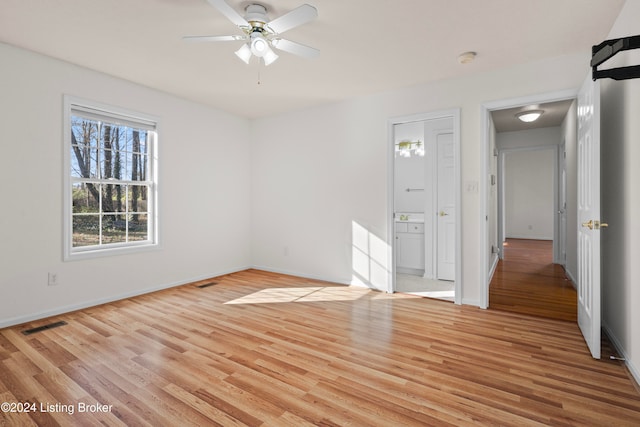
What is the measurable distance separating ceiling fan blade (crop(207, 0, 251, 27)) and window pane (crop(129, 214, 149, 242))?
2.99 m

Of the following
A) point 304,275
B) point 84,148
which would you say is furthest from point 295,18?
point 304,275

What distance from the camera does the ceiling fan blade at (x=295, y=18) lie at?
210 cm

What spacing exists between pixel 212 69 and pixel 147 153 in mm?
1562

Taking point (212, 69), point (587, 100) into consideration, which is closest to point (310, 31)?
point (212, 69)

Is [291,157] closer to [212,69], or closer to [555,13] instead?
[212,69]

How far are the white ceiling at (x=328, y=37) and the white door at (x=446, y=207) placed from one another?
117 centimetres

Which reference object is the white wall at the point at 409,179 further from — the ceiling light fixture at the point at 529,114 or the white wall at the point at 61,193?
the white wall at the point at 61,193

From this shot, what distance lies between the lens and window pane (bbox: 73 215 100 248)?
12.0ft

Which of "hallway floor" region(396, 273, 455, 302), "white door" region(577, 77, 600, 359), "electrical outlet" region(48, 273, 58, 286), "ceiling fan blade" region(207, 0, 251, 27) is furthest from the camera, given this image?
"hallway floor" region(396, 273, 455, 302)

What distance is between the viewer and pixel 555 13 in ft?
8.14

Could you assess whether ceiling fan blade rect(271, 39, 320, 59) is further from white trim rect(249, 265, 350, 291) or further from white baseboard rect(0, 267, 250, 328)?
white baseboard rect(0, 267, 250, 328)

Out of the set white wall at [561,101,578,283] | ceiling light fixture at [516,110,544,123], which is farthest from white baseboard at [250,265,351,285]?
ceiling light fixture at [516,110,544,123]

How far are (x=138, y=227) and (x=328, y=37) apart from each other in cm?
332

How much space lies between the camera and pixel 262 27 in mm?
2479
